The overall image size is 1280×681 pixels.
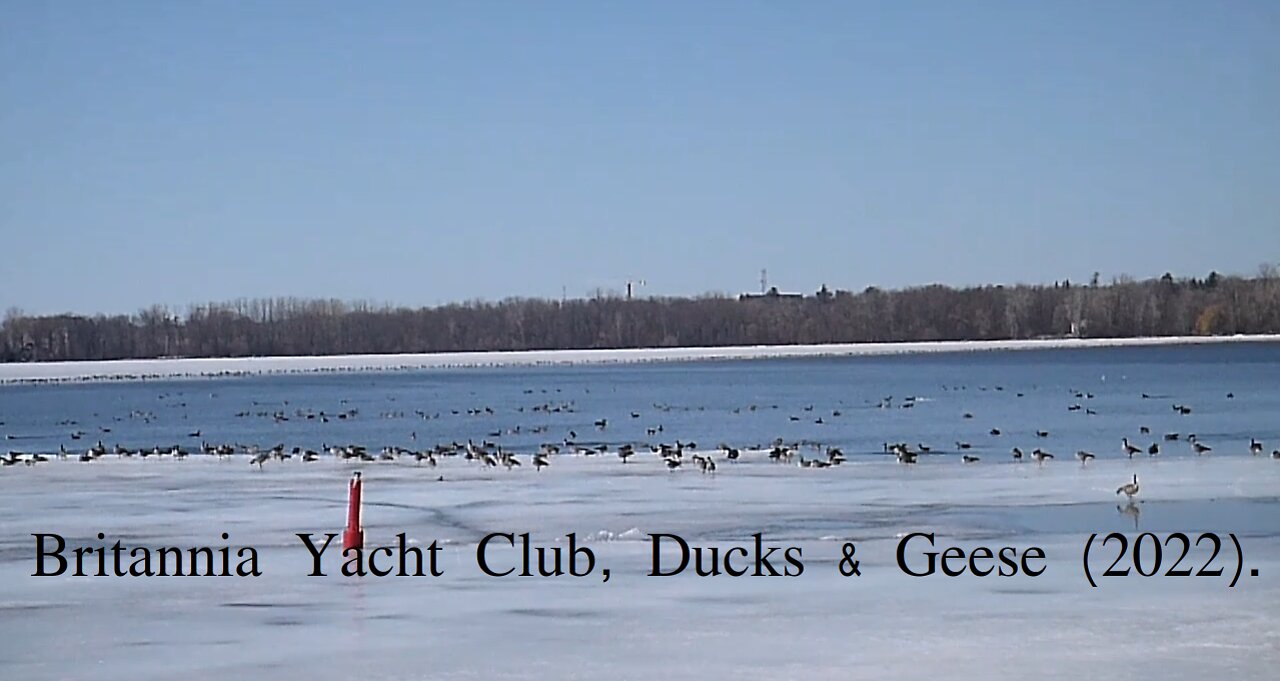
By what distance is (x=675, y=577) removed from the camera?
33.4ft

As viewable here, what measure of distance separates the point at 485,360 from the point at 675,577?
261 ft

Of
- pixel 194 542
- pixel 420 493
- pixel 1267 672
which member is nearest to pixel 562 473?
pixel 420 493

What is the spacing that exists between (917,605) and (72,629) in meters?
4.33

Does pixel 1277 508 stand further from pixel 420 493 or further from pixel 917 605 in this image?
pixel 420 493

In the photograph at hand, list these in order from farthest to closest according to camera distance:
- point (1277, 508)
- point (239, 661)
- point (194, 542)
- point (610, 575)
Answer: point (1277, 508) → point (194, 542) → point (610, 575) → point (239, 661)

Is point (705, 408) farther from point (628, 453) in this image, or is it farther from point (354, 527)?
point (354, 527)

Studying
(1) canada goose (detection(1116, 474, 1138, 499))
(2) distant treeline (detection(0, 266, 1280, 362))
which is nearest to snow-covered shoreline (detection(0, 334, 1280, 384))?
(2) distant treeline (detection(0, 266, 1280, 362))

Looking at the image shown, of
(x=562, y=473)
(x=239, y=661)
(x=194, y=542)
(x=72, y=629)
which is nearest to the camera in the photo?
(x=239, y=661)

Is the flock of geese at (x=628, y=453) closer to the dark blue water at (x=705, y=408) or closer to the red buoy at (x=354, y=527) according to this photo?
the dark blue water at (x=705, y=408)

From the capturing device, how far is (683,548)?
11.5 metres

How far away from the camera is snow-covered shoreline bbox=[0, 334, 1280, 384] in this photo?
7775 centimetres

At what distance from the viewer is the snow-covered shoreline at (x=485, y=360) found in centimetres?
7775

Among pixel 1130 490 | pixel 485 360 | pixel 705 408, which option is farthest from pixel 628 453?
pixel 485 360

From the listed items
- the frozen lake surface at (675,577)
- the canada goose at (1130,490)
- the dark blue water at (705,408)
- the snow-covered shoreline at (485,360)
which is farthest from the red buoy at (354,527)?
the snow-covered shoreline at (485,360)
